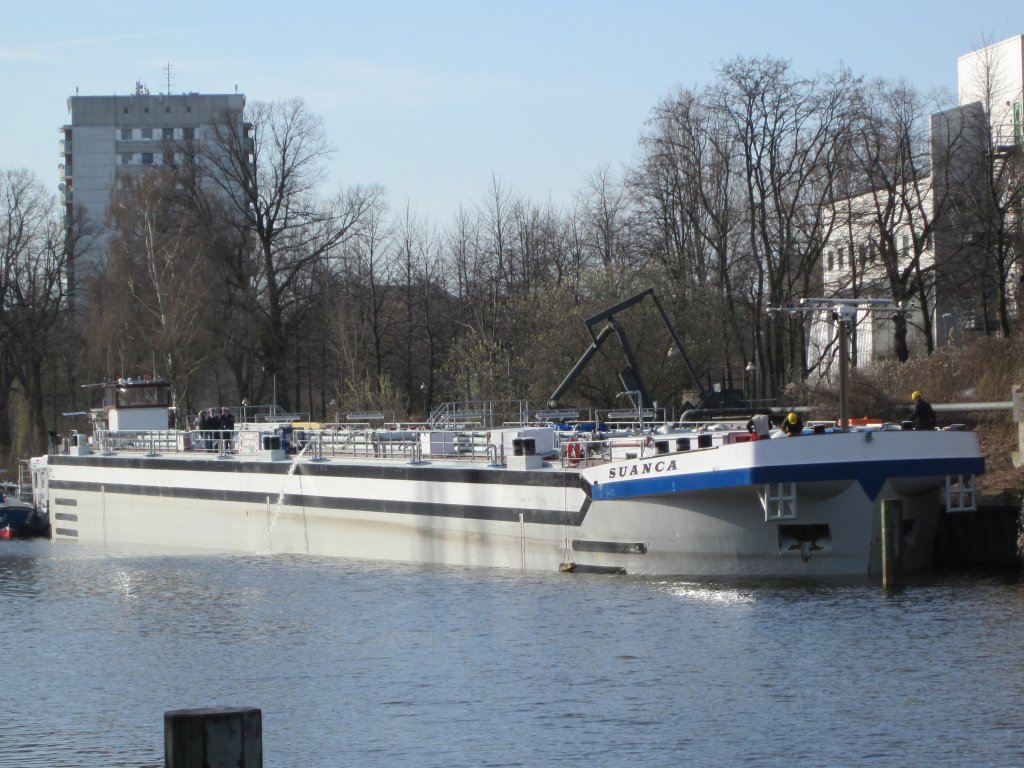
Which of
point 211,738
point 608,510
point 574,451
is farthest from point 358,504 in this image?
point 211,738

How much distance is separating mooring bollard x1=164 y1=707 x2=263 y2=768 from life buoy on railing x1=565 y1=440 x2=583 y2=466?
726 inches

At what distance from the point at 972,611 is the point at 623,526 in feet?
22.8

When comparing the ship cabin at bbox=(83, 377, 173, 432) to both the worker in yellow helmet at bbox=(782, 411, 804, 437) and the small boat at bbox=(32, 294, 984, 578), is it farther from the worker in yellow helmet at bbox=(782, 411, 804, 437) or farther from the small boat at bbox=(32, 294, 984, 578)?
the worker in yellow helmet at bbox=(782, 411, 804, 437)

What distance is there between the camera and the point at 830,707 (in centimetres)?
1706

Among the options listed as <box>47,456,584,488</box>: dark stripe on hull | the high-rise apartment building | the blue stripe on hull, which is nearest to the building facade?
<box>47,456,584,488</box>: dark stripe on hull

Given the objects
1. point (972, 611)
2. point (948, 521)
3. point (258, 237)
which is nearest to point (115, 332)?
point (258, 237)

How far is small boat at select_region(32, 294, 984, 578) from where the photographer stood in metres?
25.0

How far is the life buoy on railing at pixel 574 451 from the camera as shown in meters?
28.2

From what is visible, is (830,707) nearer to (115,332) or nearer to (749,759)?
(749,759)

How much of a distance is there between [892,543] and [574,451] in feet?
21.6

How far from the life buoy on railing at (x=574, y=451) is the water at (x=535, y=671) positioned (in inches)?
89.9

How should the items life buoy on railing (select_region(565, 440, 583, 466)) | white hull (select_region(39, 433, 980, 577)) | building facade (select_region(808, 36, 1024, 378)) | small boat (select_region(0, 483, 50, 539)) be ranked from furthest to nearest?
small boat (select_region(0, 483, 50, 539)), building facade (select_region(808, 36, 1024, 378)), life buoy on railing (select_region(565, 440, 583, 466)), white hull (select_region(39, 433, 980, 577))

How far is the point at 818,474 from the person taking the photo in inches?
969

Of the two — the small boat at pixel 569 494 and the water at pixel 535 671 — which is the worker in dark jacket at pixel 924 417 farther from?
the water at pixel 535 671
